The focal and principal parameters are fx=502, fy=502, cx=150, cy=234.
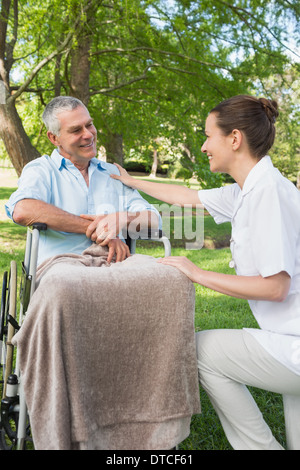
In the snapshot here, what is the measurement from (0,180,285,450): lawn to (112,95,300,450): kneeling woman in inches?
23.2

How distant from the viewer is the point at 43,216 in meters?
2.35

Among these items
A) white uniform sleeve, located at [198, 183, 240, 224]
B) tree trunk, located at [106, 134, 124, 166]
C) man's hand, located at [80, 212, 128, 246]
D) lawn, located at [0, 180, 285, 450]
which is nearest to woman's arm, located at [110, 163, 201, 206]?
white uniform sleeve, located at [198, 183, 240, 224]

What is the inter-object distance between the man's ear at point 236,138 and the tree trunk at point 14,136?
4.80m

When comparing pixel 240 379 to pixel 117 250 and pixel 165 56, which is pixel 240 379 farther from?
pixel 165 56

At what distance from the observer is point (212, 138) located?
2086 mm

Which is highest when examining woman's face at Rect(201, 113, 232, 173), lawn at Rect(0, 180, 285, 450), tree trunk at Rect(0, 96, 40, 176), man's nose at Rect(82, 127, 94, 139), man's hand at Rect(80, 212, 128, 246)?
tree trunk at Rect(0, 96, 40, 176)

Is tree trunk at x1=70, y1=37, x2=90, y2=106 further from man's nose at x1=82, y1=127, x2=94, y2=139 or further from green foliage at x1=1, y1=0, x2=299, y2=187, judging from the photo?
man's nose at x1=82, y1=127, x2=94, y2=139

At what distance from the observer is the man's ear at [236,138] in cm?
199

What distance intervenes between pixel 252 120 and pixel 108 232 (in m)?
0.91

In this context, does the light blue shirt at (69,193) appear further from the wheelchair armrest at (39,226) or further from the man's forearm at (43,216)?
the wheelchair armrest at (39,226)

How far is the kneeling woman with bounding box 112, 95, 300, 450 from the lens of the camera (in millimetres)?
1829

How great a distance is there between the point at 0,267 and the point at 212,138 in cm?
463
